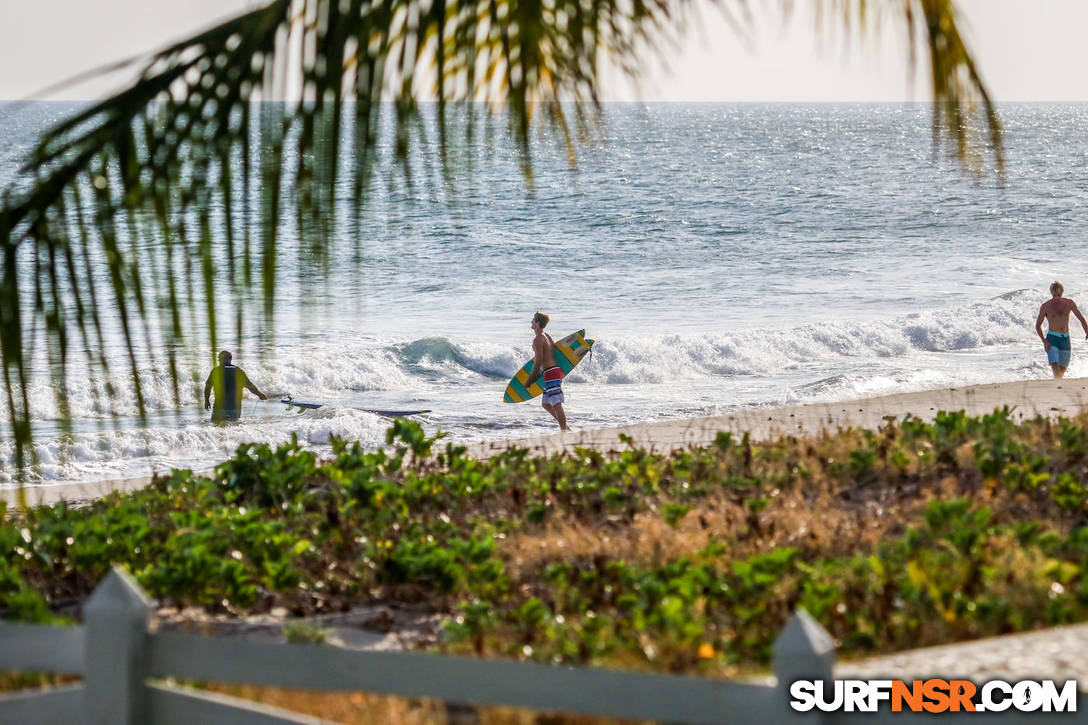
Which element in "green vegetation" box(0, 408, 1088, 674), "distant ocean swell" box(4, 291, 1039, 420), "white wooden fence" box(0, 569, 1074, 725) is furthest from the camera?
"distant ocean swell" box(4, 291, 1039, 420)

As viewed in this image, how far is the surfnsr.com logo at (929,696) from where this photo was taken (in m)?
2.21

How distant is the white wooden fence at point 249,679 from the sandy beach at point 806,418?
699 centimetres

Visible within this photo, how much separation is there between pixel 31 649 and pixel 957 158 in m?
2.73

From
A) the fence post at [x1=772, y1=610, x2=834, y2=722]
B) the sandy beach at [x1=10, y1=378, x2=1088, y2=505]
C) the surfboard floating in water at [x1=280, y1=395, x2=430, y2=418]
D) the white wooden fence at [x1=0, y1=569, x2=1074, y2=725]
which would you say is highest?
the fence post at [x1=772, y1=610, x2=834, y2=722]

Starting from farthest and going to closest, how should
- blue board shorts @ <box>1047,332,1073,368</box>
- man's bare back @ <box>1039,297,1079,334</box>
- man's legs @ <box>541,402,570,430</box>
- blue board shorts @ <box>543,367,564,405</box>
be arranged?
blue board shorts @ <box>1047,332,1073,368</box>
man's bare back @ <box>1039,297,1079,334</box>
man's legs @ <box>541,402,570,430</box>
blue board shorts @ <box>543,367,564,405</box>

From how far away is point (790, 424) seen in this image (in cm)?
1175

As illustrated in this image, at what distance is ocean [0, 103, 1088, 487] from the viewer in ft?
7.15

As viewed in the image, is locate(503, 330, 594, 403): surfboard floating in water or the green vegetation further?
locate(503, 330, 594, 403): surfboard floating in water

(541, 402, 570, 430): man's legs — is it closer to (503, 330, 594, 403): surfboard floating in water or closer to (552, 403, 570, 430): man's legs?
(552, 403, 570, 430): man's legs

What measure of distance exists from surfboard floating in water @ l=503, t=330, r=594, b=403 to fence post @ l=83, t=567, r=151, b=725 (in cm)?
1490

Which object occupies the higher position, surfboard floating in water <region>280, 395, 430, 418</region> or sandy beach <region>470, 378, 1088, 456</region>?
sandy beach <region>470, 378, 1088, 456</region>

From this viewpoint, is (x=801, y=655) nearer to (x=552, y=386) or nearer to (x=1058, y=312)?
(x=552, y=386)

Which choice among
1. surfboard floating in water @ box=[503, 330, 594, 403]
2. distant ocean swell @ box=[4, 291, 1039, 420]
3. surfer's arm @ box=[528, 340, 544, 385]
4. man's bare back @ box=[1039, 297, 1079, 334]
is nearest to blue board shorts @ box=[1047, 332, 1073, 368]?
man's bare back @ box=[1039, 297, 1079, 334]

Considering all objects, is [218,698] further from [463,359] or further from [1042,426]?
[463,359]
